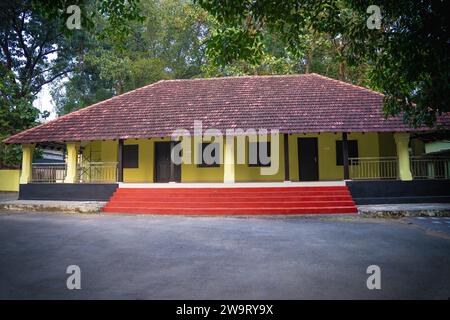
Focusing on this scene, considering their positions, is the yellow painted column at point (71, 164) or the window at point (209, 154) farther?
the window at point (209, 154)

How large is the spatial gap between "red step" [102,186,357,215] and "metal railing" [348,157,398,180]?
2.36 metres

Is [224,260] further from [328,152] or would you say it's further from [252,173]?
[328,152]

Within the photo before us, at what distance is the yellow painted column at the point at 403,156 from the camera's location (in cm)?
1303

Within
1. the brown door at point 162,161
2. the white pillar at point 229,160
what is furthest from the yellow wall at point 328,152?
the brown door at point 162,161

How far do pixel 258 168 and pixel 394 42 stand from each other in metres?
11.4

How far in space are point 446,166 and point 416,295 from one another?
1193 cm

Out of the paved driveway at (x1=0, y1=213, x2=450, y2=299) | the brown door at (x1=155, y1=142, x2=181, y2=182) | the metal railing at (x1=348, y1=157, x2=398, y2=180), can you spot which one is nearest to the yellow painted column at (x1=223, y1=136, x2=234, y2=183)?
the brown door at (x1=155, y1=142, x2=181, y2=182)

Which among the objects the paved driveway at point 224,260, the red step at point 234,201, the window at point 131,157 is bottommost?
the paved driveway at point 224,260

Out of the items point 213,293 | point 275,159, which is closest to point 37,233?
point 213,293

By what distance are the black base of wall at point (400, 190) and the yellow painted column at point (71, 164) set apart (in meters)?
12.4

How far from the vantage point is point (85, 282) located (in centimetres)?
414

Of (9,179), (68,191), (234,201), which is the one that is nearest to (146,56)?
(9,179)

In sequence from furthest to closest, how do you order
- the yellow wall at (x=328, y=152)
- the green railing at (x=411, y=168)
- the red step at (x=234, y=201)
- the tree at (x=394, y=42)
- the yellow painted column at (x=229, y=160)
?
the yellow wall at (x=328, y=152) < the yellow painted column at (x=229, y=160) < the green railing at (x=411, y=168) < the red step at (x=234, y=201) < the tree at (x=394, y=42)

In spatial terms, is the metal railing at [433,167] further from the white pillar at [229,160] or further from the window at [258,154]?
the white pillar at [229,160]
